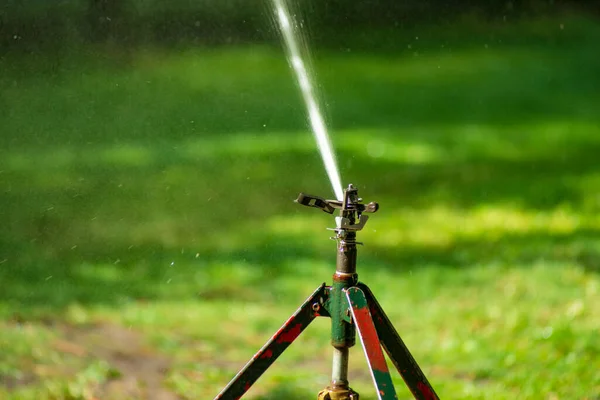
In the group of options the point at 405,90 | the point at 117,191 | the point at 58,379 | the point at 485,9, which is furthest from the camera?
the point at 485,9

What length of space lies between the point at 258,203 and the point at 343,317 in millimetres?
5593

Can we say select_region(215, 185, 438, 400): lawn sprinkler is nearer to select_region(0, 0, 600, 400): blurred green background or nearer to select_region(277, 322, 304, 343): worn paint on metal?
select_region(277, 322, 304, 343): worn paint on metal

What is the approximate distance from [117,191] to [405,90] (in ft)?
22.1

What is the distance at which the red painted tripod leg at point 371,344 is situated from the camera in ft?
8.50

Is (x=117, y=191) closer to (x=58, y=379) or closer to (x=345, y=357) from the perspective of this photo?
(x=58, y=379)

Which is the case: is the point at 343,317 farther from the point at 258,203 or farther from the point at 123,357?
the point at 258,203

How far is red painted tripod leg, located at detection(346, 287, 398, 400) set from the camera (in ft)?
8.50

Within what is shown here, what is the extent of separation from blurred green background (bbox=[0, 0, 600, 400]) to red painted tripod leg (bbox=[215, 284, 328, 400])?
1.81 m

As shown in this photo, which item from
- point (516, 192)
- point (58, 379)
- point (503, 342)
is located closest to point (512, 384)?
point (503, 342)

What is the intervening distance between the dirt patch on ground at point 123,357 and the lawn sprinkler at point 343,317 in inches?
74.2

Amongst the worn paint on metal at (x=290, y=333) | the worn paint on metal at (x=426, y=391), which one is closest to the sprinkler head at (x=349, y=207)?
the worn paint on metal at (x=290, y=333)

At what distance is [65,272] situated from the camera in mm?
6441

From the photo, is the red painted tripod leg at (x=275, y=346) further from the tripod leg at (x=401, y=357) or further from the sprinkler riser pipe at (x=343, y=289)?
the tripod leg at (x=401, y=357)

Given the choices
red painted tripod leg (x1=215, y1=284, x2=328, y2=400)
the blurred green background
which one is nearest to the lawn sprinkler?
red painted tripod leg (x1=215, y1=284, x2=328, y2=400)
